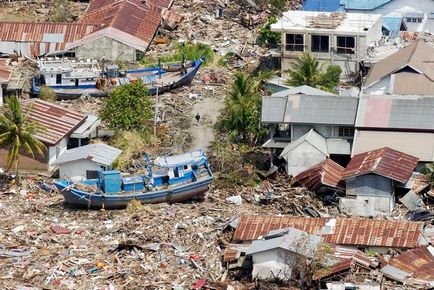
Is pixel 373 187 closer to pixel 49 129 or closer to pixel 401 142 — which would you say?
pixel 401 142

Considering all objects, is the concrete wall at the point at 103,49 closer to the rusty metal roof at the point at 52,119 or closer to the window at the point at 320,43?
the rusty metal roof at the point at 52,119

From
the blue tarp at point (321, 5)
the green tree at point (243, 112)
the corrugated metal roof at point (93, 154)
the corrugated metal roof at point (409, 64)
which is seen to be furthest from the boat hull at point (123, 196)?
the blue tarp at point (321, 5)

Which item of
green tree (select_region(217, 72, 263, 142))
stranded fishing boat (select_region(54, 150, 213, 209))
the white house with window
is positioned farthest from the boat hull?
the white house with window

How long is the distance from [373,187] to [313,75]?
31.5 ft

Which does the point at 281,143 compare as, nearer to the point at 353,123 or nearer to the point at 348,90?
the point at 353,123

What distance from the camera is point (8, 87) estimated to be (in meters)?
50.2

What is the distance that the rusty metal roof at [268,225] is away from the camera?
125 ft

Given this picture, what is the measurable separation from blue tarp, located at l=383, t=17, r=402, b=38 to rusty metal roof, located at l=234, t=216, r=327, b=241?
20.4 meters

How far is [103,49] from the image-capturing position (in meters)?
55.2

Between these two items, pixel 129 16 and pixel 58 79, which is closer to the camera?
pixel 58 79

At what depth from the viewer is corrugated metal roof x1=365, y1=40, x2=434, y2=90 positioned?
159ft

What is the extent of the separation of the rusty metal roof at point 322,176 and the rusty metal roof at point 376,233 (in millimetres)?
3679

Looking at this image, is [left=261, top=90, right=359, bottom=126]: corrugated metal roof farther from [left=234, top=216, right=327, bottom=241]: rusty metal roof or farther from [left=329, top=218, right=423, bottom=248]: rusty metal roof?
[left=329, top=218, right=423, bottom=248]: rusty metal roof

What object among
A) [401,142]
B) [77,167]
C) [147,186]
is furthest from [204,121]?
[401,142]
